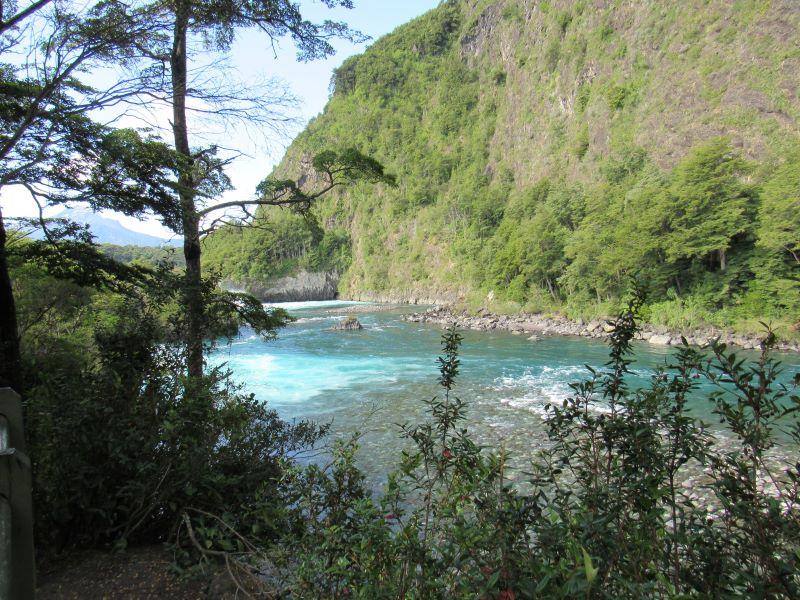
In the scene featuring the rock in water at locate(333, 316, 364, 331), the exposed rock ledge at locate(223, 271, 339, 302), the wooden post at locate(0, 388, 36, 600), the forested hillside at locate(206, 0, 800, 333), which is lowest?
the rock in water at locate(333, 316, 364, 331)

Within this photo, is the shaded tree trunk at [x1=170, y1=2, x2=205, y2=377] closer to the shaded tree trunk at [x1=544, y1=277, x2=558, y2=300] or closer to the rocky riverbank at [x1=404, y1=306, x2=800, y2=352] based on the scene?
the rocky riverbank at [x1=404, y1=306, x2=800, y2=352]

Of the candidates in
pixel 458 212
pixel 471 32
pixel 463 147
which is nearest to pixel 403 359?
pixel 458 212

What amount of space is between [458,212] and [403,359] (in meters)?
41.0

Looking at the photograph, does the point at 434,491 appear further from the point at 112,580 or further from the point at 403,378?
the point at 403,378

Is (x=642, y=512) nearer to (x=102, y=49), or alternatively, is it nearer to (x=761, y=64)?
(x=102, y=49)

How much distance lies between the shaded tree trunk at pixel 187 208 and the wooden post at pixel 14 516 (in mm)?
3181

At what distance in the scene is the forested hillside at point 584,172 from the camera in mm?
21000

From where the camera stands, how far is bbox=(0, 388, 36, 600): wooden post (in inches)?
39.9

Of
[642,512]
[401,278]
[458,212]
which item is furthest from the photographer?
[401,278]

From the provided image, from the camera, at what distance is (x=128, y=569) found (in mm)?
3230

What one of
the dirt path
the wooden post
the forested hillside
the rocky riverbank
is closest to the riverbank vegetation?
the dirt path

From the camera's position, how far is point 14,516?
103 centimetres

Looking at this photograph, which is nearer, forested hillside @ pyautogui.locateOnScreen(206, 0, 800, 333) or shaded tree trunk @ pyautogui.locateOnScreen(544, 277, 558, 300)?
forested hillside @ pyautogui.locateOnScreen(206, 0, 800, 333)

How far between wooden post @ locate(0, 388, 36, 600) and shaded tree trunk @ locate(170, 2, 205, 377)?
10.4 feet
